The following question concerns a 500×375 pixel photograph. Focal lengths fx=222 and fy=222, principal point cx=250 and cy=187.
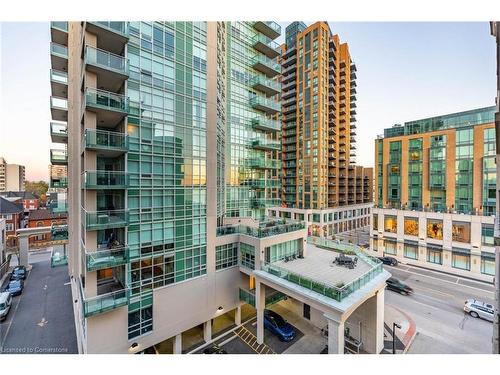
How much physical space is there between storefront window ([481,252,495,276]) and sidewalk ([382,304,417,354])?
14.6m

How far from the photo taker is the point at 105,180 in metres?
11.5

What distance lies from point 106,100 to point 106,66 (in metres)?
1.58

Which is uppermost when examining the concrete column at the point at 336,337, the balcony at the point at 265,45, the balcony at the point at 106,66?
the balcony at the point at 265,45

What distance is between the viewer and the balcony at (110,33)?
34.7ft

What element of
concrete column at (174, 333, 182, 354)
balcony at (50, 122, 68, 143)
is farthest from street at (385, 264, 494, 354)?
balcony at (50, 122, 68, 143)

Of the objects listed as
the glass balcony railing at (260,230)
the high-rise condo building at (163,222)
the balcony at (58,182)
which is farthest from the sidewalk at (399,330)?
the balcony at (58,182)

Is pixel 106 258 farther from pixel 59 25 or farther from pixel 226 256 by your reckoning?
pixel 59 25

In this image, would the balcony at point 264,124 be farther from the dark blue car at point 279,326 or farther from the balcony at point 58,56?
the balcony at point 58,56

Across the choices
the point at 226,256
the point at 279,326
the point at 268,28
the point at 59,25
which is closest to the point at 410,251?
the point at 279,326

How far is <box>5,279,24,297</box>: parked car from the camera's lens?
19859mm

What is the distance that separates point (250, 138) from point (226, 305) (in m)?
14.6

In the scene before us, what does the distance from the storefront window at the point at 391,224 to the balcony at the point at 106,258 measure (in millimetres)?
32711

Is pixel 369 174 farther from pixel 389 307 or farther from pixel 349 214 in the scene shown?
pixel 389 307

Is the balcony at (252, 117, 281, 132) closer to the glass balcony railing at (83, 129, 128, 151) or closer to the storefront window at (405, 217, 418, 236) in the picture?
the glass balcony railing at (83, 129, 128, 151)
